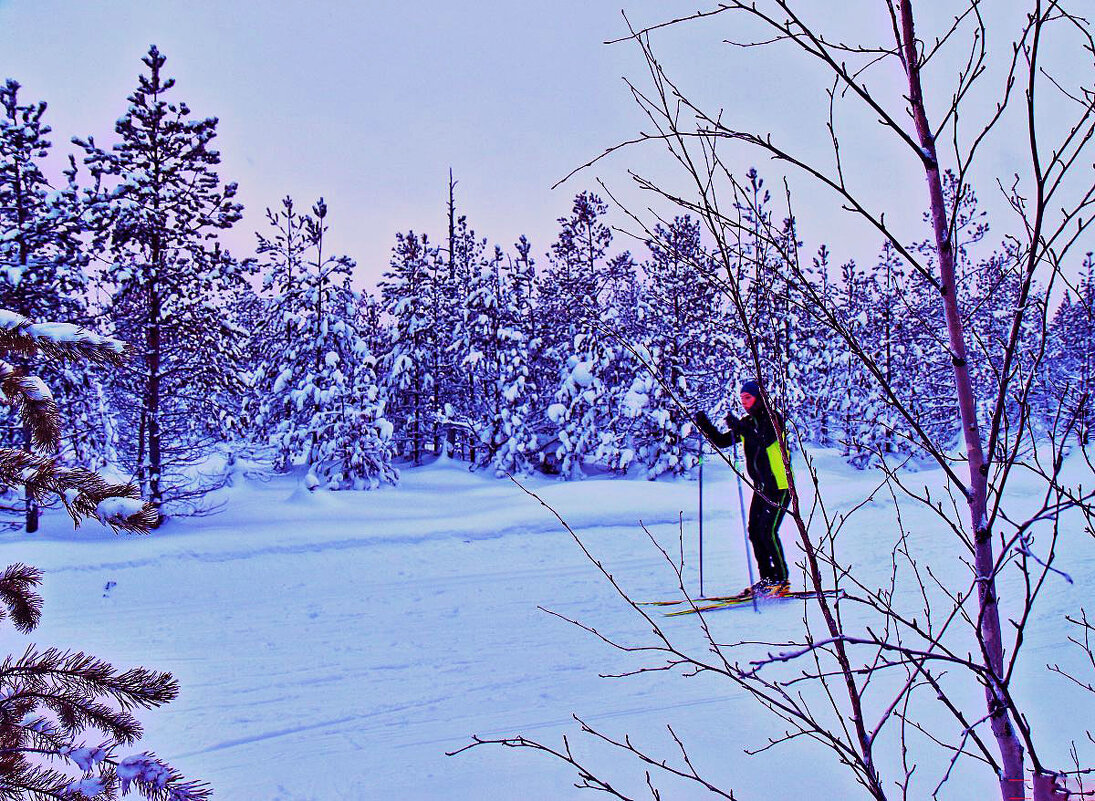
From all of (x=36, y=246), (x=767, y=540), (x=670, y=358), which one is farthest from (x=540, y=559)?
(x=670, y=358)

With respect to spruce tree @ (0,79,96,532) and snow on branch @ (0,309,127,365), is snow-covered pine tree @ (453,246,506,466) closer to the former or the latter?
spruce tree @ (0,79,96,532)

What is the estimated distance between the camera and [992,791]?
10.5 ft

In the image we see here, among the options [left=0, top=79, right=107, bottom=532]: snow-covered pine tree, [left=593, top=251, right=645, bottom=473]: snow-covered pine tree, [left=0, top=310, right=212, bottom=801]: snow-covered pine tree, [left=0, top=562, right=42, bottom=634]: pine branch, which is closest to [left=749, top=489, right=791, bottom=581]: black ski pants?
[left=0, top=310, right=212, bottom=801]: snow-covered pine tree

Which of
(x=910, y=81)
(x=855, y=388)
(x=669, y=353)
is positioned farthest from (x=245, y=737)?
(x=855, y=388)

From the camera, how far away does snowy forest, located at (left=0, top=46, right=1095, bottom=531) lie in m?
12.4

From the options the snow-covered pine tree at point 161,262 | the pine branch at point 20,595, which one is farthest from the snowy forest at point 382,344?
the pine branch at point 20,595

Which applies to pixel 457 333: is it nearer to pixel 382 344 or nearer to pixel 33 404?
pixel 382 344

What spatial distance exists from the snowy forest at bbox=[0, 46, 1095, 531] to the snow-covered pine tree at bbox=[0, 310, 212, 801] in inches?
259

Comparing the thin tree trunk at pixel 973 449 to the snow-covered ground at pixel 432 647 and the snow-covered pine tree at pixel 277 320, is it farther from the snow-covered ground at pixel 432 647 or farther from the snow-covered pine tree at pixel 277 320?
the snow-covered pine tree at pixel 277 320

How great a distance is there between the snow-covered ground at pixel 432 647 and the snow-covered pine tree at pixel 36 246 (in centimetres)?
312

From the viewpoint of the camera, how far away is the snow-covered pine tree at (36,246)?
36.6ft

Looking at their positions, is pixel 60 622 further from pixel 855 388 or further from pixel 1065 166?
pixel 855 388

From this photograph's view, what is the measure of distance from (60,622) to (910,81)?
25.9ft

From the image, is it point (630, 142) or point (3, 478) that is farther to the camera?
point (3, 478)
